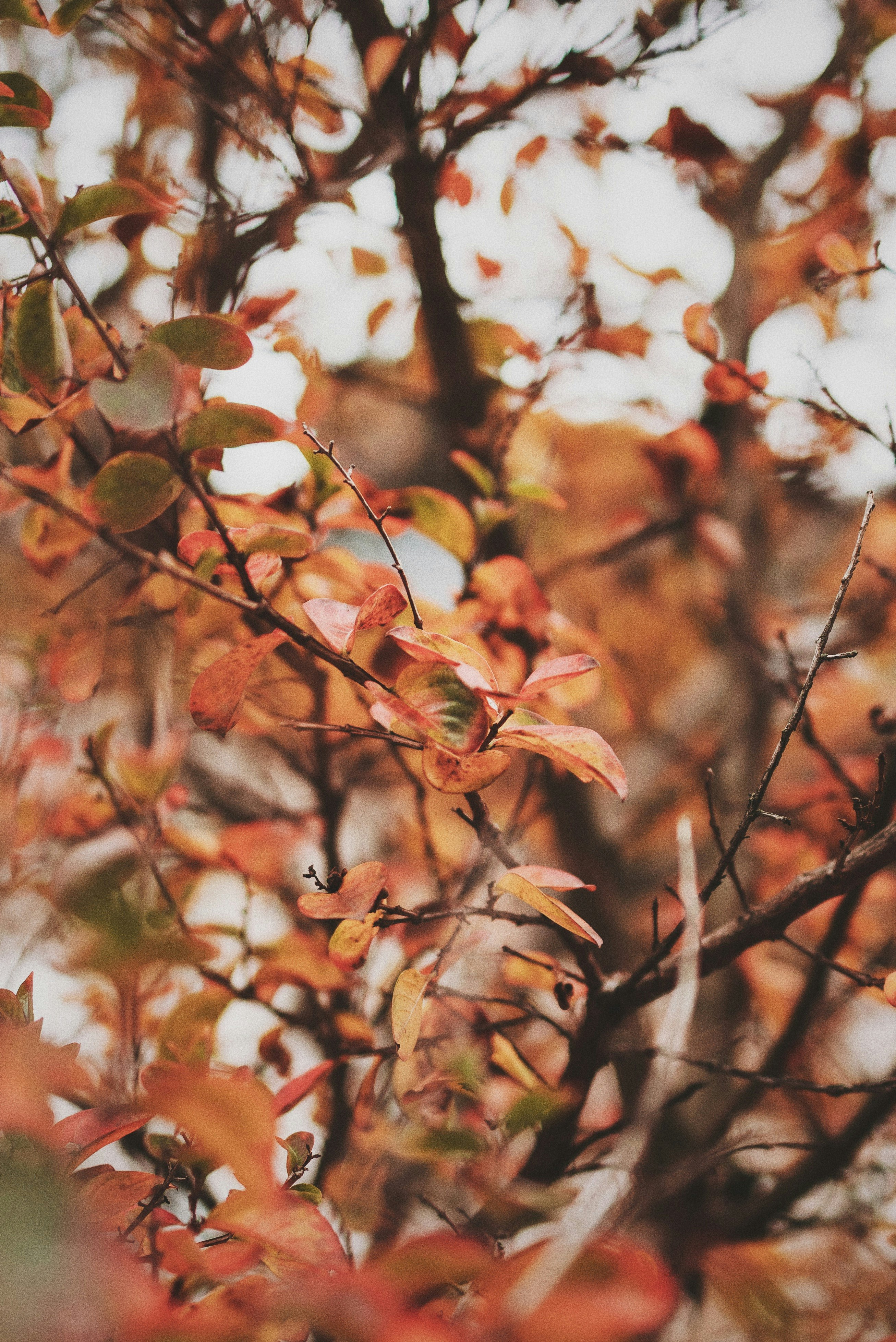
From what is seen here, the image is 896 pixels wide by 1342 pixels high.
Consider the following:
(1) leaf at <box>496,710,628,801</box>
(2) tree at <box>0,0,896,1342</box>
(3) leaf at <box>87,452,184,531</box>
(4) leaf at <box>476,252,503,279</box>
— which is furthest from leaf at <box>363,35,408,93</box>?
(1) leaf at <box>496,710,628,801</box>

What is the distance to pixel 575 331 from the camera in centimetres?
86

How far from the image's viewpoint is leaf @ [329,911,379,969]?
1.33ft

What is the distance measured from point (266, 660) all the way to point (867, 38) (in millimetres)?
1253

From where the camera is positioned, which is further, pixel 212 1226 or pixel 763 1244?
pixel 763 1244

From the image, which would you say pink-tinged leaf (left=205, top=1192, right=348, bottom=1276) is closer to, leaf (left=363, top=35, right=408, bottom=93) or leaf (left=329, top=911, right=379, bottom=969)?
leaf (left=329, top=911, right=379, bottom=969)

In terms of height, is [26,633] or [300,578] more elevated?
[26,633]

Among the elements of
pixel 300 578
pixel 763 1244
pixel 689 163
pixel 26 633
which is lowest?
pixel 763 1244

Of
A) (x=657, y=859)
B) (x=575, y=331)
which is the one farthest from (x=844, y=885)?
(x=657, y=859)

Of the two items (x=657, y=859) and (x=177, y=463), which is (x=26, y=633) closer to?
(x=177, y=463)

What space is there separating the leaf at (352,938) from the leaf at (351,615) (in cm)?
16

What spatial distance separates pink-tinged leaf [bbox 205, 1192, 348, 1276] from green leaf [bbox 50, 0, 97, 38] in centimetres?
67

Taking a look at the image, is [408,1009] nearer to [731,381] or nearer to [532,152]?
[731,381]

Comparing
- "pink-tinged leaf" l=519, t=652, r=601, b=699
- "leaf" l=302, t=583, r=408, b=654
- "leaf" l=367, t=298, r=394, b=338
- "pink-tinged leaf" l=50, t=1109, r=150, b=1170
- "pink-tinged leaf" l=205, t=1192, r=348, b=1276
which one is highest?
"leaf" l=367, t=298, r=394, b=338

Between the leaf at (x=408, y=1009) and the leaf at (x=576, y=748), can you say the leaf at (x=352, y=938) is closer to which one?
the leaf at (x=408, y=1009)
